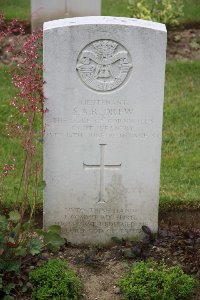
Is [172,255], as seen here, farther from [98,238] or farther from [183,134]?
[183,134]

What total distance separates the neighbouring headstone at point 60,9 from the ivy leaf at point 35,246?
5315 millimetres

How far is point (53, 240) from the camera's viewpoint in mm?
5000

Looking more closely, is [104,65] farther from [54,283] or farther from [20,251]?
[54,283]

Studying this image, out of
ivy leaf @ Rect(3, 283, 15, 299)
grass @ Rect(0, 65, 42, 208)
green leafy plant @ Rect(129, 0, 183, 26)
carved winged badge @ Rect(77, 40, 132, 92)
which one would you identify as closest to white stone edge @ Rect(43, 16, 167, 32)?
carved winged badge @ Rect(77, 40, 132, 92)

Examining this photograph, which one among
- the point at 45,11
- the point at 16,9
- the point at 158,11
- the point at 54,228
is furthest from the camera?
the point at 16,9

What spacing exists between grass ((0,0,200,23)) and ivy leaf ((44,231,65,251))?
6.33m

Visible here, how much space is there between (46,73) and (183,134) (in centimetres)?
271

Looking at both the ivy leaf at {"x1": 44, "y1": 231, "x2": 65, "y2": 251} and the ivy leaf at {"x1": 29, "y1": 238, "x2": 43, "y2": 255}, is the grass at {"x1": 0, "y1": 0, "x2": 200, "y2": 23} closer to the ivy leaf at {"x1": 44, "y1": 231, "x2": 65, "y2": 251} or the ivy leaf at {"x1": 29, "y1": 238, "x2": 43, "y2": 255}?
the ivy leaf at {"x1": 44, "y1": 231, "x2": 65, "y2": 251}

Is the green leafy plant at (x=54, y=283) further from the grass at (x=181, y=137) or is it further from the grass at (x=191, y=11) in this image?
the grass at (x=191, y=11)

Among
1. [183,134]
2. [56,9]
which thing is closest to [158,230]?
[183,134]

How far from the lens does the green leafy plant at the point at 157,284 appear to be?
15.6 ft

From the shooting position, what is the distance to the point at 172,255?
5.25 m

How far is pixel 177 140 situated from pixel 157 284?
2759mm

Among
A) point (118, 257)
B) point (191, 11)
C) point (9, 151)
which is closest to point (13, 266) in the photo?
point (118, 257)
